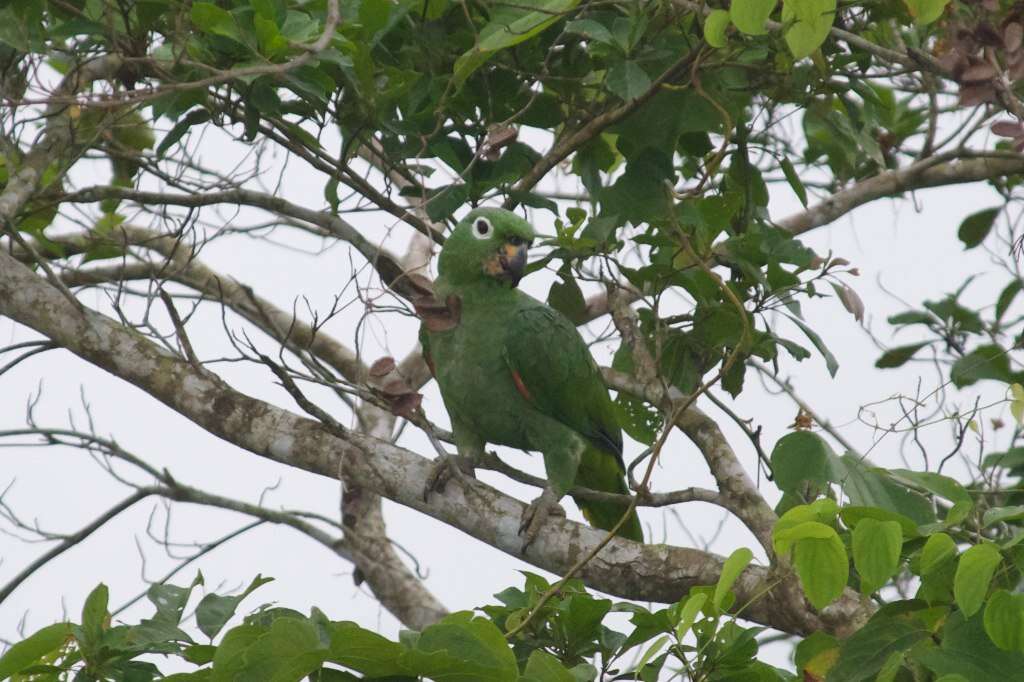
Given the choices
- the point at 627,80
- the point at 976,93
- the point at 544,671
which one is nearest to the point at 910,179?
the point at 627,80

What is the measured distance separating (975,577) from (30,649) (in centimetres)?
167

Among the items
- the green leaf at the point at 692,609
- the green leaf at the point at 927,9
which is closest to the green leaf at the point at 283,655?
the green leaf at the point at 692,609

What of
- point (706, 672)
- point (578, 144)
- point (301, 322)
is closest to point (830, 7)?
point (578, 144)

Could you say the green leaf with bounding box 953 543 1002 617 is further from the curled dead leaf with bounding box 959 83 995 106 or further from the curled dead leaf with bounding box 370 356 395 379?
the curled dead leaf with bounding box 370 356 395 379

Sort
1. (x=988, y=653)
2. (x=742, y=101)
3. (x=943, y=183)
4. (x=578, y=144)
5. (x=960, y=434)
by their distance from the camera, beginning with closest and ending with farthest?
1. (x=988, y=653)
2. (x=960, y=434)
3. (x=578, y=144)
4. (x=742, y=101)
5. (x=943, y=183)

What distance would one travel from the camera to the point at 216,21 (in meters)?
2.84

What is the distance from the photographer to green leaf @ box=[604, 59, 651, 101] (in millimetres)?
2994

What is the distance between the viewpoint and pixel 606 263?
3438mm

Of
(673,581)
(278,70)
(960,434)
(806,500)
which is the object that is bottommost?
(673,581)

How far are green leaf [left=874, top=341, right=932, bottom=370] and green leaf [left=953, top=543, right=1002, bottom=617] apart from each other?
2.54 meters

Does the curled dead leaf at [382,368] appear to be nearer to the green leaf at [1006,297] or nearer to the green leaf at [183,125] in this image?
the green leaf at [183,125]

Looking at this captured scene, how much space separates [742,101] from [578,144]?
2.03 ft

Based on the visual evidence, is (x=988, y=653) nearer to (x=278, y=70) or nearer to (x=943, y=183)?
(x=278, y=70)

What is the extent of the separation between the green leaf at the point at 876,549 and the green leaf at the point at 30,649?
1.47 m
